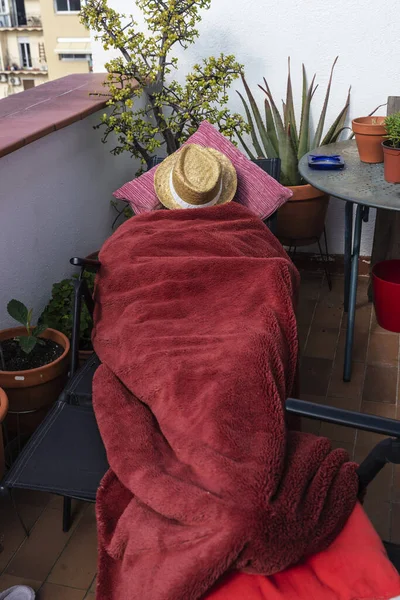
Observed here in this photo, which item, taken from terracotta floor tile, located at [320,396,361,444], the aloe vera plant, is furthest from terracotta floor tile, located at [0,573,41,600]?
the aloe vera plant

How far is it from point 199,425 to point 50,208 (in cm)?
173

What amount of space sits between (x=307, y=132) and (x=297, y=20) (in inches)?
24.6

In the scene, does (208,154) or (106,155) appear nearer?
(208,154)

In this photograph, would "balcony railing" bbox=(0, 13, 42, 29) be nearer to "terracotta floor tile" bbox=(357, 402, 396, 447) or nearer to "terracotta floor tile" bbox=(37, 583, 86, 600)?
"terracotta floor tile" bbox=(357, 402, 396, 447)

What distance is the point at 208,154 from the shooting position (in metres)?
2.83

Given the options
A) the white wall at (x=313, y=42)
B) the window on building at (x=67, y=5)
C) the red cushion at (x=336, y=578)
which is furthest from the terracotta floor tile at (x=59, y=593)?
the window on building at (x=67, y=5)

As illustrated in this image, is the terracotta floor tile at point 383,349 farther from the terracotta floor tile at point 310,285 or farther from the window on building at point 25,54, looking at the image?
the window on building at point 25,54

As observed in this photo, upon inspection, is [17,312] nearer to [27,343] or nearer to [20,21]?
[27,343]

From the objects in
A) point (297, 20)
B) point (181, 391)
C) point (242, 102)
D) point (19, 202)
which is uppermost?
point (297, 20)

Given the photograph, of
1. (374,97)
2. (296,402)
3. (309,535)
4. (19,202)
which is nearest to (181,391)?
(296,402)

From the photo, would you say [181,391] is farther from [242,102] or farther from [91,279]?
[242,102]

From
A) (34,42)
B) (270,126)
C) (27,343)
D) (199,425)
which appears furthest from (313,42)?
(34,42)

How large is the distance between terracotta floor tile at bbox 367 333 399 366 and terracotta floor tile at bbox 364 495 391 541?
3.15ft

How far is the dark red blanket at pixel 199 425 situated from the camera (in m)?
1.39
